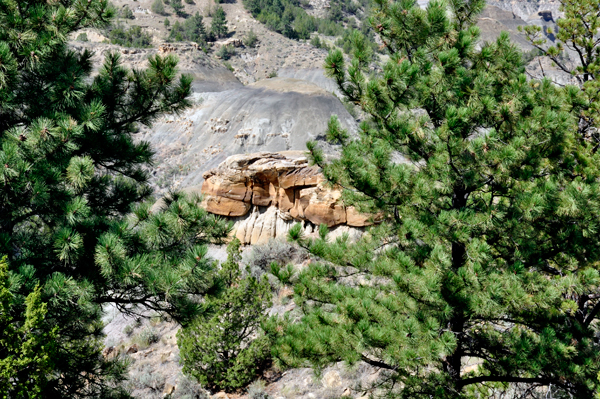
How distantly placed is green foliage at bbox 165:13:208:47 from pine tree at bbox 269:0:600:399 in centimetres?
7074

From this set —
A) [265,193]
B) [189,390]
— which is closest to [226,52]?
[265,193]

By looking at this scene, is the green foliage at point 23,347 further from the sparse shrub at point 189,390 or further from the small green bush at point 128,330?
the small green bush at point 128,330

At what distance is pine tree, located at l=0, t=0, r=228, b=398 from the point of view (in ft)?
15.9

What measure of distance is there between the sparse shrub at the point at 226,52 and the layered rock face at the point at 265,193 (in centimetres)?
5280

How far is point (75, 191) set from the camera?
5.60m

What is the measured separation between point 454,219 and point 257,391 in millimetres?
5933

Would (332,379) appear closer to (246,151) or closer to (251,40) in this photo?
(246,151)

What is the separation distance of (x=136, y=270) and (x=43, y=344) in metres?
1.13

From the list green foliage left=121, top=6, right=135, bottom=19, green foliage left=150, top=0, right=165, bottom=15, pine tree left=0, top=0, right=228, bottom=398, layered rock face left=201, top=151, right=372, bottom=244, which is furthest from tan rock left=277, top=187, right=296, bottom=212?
green foliage left=150, top=0, right=165, bottom=15

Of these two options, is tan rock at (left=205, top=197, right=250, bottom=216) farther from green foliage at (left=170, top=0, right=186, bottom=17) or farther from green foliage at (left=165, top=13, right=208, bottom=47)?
green foliage at (left=170, top=0, right=186, bottom=17)

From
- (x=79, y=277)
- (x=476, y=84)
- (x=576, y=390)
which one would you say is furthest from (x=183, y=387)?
(x=476, y=84)

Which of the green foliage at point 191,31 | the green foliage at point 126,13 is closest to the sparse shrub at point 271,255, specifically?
the green foliage at point 191,31

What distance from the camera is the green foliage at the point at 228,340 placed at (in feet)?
30.4

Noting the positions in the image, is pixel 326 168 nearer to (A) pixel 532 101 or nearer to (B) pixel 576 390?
(A) pixel 532 101
